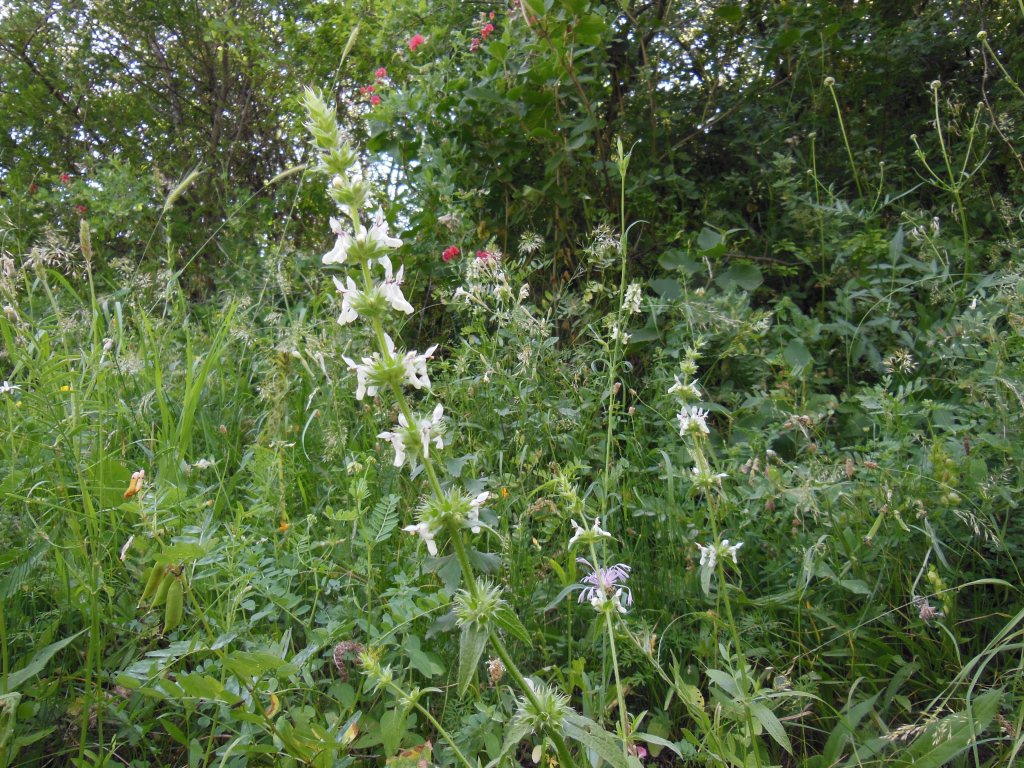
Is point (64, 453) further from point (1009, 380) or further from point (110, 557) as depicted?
point (1009, 380)

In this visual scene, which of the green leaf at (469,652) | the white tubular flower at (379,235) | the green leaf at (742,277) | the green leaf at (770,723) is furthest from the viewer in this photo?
the green leaf at (742,277)

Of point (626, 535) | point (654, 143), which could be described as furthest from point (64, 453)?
point (654, 143)

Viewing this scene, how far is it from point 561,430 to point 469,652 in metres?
1.15

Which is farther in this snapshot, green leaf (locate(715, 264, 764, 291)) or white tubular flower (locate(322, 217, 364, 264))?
green leaf (locate(715, 264, 764, 291))

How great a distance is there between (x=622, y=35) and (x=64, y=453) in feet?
8.89

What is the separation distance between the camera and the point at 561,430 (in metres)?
2.12

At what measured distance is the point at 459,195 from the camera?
2879mm

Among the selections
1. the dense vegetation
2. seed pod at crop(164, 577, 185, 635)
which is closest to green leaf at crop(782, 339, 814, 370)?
the dense vegetation

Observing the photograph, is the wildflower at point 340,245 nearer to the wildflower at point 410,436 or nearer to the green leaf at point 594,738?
the wildflower at point 410,436

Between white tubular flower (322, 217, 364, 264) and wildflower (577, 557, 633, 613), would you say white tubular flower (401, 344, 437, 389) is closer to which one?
white tubular flower (322, 217, 364, 264)

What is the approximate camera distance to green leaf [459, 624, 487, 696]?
38.4 inches

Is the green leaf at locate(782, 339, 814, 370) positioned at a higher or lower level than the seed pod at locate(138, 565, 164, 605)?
lower

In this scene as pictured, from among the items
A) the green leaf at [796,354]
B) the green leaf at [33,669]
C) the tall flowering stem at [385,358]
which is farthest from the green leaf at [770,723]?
the green leaf at [796,354]

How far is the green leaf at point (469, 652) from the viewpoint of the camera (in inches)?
38.4
